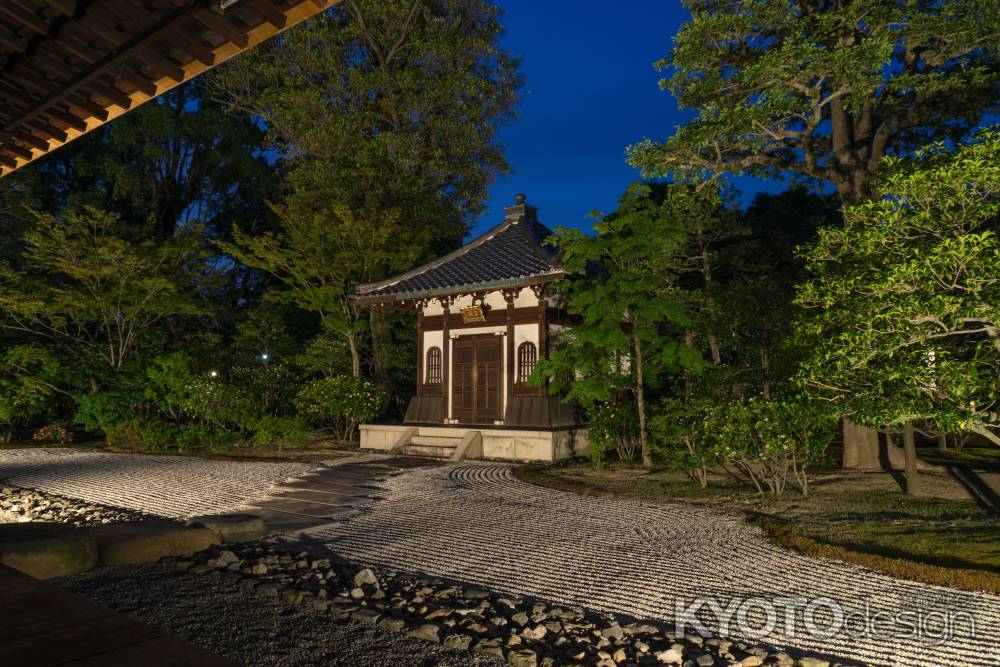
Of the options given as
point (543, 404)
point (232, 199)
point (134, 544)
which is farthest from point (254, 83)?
point (134, 544)

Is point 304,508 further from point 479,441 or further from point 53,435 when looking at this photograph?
point 53,435

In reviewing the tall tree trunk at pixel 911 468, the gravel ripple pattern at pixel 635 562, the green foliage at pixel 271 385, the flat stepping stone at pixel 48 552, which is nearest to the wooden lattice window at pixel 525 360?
the gravel ripple pattern at pixel 635 562

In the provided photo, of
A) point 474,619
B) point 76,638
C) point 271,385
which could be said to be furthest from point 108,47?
point 271,385

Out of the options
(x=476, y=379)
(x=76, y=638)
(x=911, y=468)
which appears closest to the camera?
(x=76, y=638)

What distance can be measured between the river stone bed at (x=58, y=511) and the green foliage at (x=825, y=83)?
31.5ft

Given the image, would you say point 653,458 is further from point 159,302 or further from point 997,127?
point 159,302

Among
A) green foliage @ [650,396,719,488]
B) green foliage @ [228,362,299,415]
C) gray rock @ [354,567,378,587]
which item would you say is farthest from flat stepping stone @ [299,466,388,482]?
green foliage @ [228,362,299,415]

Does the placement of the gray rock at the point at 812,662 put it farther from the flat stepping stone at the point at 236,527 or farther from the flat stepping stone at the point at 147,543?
the flat stepping stone at the point at 236,527

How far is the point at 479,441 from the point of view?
14.1m

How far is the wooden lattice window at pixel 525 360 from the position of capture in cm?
1452

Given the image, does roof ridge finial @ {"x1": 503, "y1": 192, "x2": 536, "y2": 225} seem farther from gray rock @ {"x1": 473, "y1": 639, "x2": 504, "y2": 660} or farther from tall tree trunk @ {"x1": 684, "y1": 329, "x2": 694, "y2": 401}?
gray rock @ {"x1": 473, "y1": 639, "x2": 504, "y2": 660}

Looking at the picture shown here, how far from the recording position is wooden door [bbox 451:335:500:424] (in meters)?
15.1

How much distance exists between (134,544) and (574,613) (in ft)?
11.3

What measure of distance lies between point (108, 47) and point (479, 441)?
11389 millimetres
